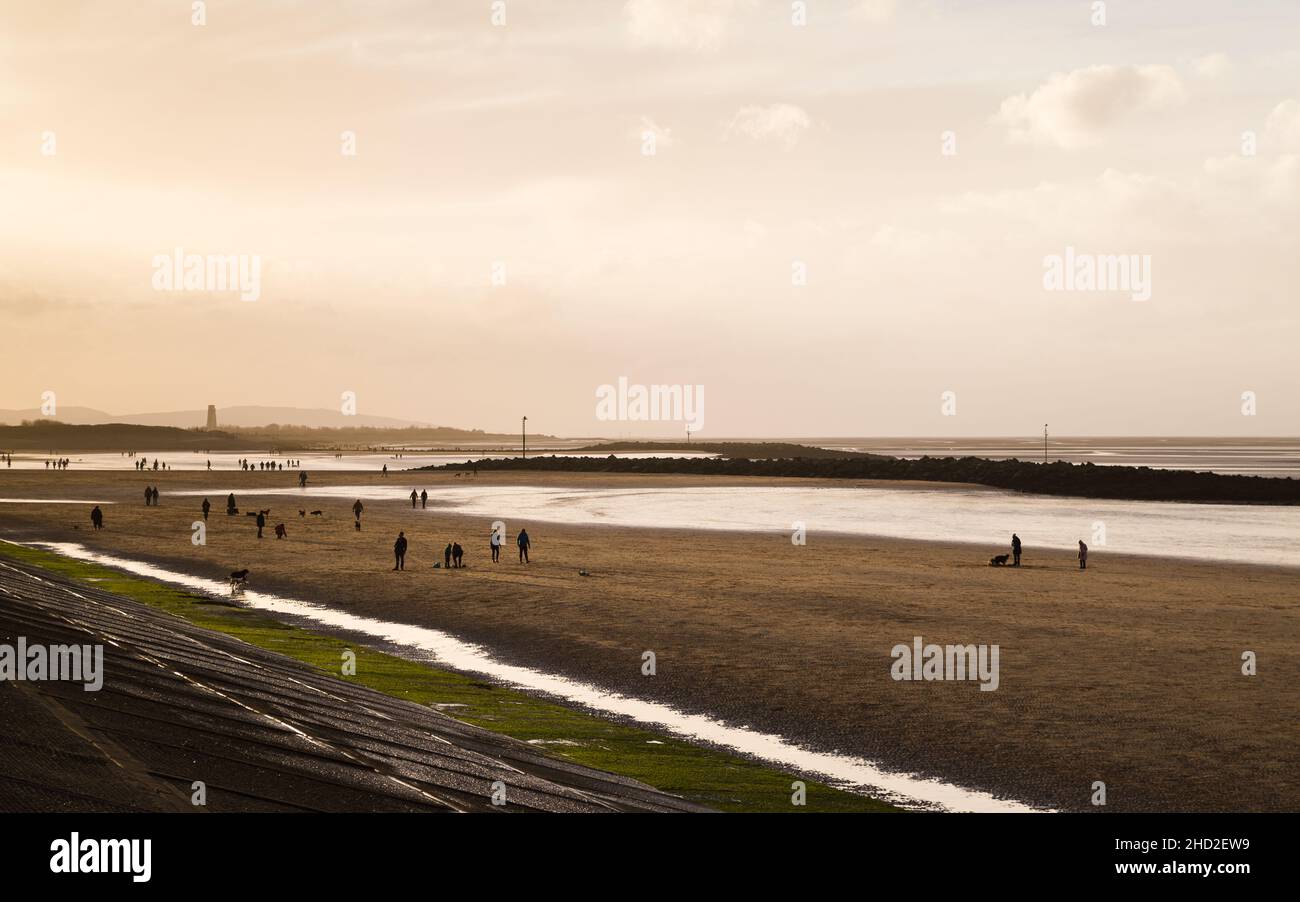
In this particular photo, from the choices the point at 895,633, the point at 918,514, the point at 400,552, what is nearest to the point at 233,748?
the point at 895,633

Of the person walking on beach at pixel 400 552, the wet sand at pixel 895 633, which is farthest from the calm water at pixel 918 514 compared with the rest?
the person walking on beach at pixel 400 552

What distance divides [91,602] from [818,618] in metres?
18.6

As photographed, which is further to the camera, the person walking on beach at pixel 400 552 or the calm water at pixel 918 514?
the calm water at pixel 918 514

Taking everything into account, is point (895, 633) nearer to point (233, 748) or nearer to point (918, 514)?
point (233, 748)

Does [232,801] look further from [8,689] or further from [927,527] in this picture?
[927,527]

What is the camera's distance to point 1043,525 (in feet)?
208

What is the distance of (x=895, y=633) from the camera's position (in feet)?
90.7

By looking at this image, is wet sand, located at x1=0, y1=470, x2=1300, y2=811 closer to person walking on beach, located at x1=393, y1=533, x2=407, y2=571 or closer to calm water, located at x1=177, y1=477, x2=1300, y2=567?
person walking on beach, located at x1=393, y1=533, x2=407, y2=571

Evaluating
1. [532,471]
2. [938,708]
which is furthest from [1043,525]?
[532,471]

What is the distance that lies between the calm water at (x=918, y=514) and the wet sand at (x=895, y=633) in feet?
20.6

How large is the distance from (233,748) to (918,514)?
64.9 metres

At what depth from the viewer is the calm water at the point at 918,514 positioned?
5347 cm

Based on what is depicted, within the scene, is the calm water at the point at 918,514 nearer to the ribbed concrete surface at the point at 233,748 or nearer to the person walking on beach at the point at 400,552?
the person walking on beach at the point at 400,552

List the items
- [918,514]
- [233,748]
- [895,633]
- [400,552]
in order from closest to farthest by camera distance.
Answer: [233,748], [895,633], [400,552], [918,514]
